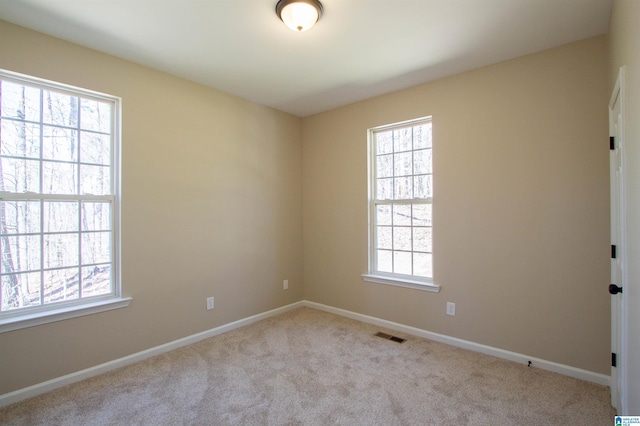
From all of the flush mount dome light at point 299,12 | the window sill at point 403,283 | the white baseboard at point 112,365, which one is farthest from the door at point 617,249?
the white baseboard at point 112,365

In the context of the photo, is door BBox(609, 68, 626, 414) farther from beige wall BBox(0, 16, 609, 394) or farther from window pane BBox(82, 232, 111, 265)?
window pane BBox(82, 232, 111, 265)

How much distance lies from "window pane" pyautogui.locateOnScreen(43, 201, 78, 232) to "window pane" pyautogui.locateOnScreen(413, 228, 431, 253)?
3202mm

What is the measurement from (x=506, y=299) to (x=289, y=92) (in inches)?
120

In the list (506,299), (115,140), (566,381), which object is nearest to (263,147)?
(115,140)

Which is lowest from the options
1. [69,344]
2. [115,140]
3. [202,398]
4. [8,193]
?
[202,398]

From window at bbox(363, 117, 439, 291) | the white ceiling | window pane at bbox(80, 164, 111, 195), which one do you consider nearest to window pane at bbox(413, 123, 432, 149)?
window at bbox(363, 117, 439, 291)

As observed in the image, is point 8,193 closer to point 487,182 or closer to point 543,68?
point 487,182

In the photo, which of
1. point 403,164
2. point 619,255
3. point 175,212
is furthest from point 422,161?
point 175,212

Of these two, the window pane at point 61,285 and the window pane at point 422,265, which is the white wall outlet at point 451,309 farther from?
the window pane at point 61,285

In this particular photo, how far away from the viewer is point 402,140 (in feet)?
11.8

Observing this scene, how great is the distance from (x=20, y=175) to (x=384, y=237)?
3385mm

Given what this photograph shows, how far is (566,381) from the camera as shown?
2436mm

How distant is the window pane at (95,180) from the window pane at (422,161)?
119 inches

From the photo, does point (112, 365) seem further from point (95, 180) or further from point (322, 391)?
point (322, 391)
